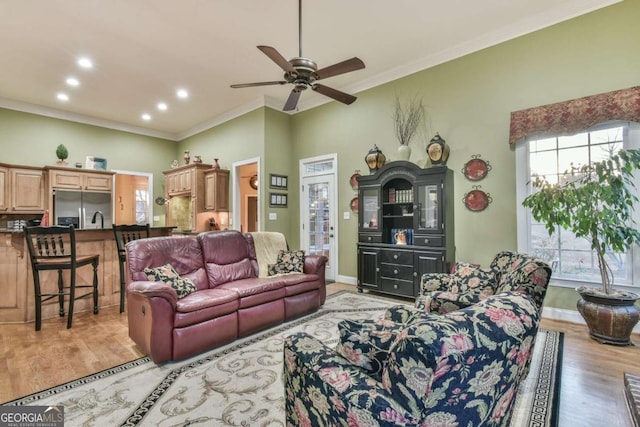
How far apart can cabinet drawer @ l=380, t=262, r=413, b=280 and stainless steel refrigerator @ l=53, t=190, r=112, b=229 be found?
20.3 feet

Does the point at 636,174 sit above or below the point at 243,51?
below

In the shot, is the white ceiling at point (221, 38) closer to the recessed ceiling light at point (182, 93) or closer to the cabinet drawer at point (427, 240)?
the recessed ceiling light at point (182, 93)

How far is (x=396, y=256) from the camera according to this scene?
4488 mm

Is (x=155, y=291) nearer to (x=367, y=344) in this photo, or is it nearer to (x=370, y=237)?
(x=367, y=344)

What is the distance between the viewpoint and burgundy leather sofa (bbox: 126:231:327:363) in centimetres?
258

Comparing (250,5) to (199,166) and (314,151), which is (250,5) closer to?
(314,151)

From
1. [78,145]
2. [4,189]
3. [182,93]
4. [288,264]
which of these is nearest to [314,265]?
[288,264]

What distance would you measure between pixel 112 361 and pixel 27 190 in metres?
5.39

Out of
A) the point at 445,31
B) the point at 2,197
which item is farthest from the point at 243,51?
the point at 2,197

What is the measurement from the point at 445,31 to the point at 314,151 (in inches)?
118

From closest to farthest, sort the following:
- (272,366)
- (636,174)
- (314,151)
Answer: (272,366) → (636,174) → (314,151)

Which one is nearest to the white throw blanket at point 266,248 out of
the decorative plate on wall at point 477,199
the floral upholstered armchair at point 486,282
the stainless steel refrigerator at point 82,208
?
the floral upholstered armchair at point 486,282

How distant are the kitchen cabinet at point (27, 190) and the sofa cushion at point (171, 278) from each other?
4992 mm

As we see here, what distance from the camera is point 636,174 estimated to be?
3.14 metres
